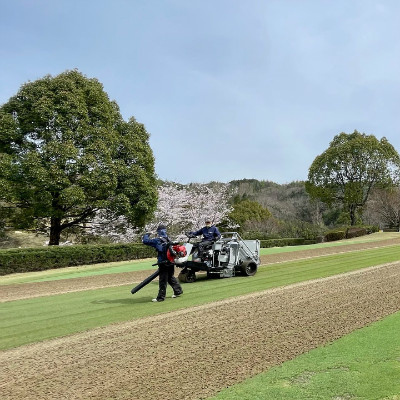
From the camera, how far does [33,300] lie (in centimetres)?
1148

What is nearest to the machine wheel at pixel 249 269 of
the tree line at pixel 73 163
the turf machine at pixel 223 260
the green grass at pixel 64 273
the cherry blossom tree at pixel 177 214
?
the turf machine at pixel 223 260

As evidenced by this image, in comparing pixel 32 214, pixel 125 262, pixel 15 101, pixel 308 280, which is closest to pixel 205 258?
pixel 308 280

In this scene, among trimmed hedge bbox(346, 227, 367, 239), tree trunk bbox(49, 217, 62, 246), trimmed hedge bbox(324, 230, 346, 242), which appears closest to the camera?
tree trunk bbox(49, 217, 62, 246)

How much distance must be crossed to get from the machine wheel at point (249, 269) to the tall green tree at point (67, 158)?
39.8 feet

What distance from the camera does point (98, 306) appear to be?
31.9ft

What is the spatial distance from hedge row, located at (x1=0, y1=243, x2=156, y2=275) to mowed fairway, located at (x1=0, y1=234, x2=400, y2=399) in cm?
800

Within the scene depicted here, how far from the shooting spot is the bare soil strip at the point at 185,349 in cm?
472

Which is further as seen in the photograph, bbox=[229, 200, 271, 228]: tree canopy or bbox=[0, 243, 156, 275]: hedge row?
bbox=[229, 200, 271, 228]: tree canopy

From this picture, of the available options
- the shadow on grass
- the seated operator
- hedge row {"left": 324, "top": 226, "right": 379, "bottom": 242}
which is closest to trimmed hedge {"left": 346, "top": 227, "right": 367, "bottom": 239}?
hedge row {"left": 324, "top": 226, "right": 379, "bottom": 242}

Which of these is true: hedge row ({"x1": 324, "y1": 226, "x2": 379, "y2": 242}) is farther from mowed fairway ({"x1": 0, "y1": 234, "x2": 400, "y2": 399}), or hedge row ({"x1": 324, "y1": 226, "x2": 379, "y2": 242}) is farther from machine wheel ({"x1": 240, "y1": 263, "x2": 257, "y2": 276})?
mowed fairway ({"x1": 0, "y1": 234, "x2": 400, "y2": 399})

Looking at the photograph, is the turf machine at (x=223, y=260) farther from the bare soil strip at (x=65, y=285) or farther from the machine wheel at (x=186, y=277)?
the bare soil strip at (x=65, y=285)

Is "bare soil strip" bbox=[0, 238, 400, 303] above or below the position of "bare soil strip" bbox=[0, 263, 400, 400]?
above

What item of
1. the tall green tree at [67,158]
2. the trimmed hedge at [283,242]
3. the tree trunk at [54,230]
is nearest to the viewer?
the tall green tree at [67,158]

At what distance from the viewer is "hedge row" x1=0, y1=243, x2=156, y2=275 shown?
19141 millimetres
